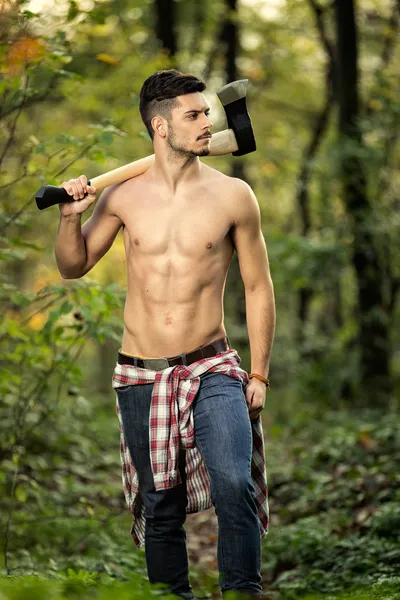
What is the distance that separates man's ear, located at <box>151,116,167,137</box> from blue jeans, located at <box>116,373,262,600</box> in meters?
1.21

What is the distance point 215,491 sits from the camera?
Result: 12.5ft

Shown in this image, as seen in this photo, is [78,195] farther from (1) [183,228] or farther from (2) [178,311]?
(2) [178,311]

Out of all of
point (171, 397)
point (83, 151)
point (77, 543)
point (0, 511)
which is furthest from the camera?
point (0, 511)

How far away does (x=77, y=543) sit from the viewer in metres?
5.87

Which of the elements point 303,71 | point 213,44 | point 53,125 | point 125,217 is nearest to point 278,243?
point 53,125

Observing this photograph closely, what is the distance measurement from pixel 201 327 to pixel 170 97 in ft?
3.72

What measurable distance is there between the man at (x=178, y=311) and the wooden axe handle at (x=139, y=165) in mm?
69

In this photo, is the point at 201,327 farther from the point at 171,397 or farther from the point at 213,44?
the point at 213,44

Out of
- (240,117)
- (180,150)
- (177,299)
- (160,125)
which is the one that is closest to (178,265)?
(177,299)

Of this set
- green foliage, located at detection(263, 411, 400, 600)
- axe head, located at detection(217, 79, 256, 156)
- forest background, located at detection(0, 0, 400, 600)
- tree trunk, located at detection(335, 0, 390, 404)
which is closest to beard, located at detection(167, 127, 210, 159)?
axe head, located at detection(217, 79, 256, 156)

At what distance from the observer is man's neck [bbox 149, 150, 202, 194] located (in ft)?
13.9

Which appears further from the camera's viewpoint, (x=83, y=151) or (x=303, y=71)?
(x=303, y=71)

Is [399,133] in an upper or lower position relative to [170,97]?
lower

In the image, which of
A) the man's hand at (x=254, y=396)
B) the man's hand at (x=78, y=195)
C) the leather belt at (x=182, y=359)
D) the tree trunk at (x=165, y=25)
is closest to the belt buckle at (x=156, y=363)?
the leather belt at (x=182, y=359)
